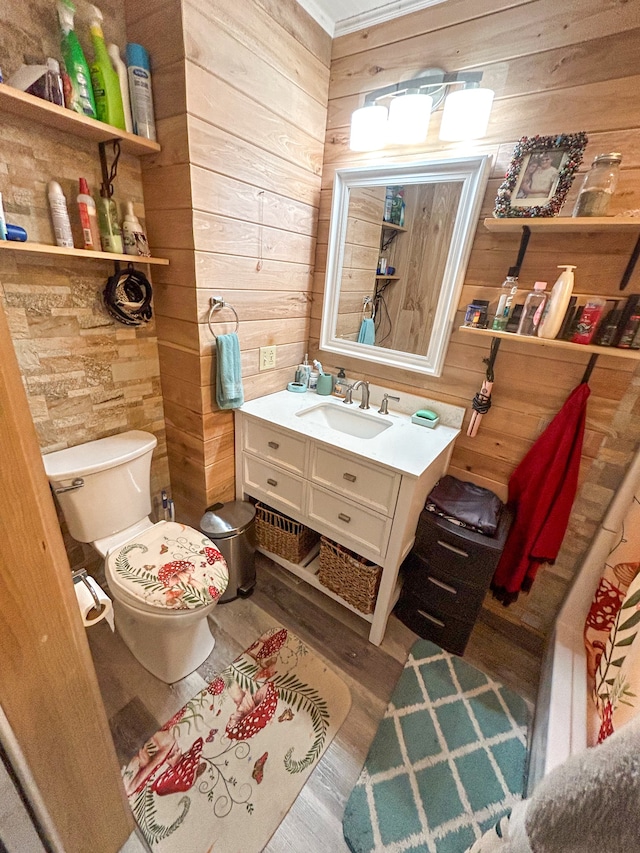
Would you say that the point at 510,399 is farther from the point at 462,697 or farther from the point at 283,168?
the point at 283,168

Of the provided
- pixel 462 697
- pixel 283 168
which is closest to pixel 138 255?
pixel 283 168

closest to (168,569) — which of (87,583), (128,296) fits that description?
(87,583)

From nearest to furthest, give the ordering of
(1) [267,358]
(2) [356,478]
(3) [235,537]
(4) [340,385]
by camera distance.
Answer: (2) [356,478], (3) [235,537], (1) [267,358], (4) [340,385]

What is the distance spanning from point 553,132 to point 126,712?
97.0 inches

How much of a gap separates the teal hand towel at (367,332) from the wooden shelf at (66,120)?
1025mm

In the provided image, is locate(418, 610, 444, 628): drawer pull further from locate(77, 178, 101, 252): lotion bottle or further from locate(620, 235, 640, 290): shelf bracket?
locate(77, 178, 101, 252): lotion bottle

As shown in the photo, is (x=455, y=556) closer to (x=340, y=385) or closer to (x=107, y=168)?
(x=340, y=385)

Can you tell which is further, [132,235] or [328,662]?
[328,662]

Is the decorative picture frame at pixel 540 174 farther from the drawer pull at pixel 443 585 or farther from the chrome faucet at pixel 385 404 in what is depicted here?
the drawer pull at pixel 443 585

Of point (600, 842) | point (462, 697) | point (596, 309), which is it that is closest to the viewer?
point (600, 842)

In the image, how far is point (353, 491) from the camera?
1326 millimetres

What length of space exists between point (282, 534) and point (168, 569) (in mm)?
592

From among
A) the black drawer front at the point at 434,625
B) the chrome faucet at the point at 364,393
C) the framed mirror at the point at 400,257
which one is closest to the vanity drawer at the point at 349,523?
the black drawer front at the point at 434,625

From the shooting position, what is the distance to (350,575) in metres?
1.47
